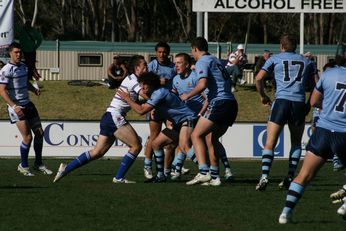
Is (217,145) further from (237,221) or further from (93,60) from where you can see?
(93,60)

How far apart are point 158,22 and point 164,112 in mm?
54064

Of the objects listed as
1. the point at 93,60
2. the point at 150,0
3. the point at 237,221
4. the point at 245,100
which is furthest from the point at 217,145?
the point at 150,0

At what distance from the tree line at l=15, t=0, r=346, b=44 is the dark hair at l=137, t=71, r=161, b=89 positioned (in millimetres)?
46359

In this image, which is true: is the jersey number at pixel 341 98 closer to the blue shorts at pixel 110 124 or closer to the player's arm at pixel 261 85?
Answer: the player's arm at pixel 261 85

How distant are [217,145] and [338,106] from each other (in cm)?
502

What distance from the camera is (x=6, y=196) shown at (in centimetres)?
1376

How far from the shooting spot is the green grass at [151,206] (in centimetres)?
1115

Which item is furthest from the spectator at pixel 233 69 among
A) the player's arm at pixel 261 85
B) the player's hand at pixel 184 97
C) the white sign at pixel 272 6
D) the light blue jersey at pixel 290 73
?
the light blue jersey at pixel 290 73

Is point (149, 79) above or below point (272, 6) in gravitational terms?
below

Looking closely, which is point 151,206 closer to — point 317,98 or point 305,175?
point 305,175

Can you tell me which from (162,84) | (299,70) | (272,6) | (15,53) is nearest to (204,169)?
(162,84)

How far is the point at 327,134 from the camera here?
10.9 metres

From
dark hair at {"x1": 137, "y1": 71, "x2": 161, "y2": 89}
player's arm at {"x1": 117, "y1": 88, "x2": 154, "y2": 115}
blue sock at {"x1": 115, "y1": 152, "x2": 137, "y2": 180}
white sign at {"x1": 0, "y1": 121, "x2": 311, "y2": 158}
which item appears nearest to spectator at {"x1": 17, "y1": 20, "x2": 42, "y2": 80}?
white sign at {"x1": 0, "y1": 121, "x2": 311, "y2": 158}

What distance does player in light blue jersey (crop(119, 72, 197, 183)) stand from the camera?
15.0m
